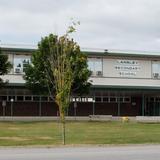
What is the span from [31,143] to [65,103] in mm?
2708

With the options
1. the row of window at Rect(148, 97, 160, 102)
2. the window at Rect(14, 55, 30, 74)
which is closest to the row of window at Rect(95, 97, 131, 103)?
the row of window at Rect(148, 97, 160, 102)

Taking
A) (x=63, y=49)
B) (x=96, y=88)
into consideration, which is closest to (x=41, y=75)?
(x=96, y=88)

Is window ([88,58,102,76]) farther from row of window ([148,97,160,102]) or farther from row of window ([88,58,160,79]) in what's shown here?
row of window ([148,97,160,102])

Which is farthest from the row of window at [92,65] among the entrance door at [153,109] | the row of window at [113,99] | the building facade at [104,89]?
the entrance door at [153,109]

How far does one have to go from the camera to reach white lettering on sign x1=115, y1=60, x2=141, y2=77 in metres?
69.6

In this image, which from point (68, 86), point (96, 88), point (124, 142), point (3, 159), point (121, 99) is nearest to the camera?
point (3, 159)

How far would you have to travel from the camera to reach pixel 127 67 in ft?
229

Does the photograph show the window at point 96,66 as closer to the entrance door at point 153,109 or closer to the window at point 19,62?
the window at point 19,62

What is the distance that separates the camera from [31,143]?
27.4 metres

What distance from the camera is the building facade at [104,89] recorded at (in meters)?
65.2

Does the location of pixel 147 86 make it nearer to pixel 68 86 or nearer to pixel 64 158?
pixel 68 86

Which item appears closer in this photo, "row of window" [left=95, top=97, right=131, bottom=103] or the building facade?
the building facade

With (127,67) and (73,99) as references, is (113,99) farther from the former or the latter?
(73,99)

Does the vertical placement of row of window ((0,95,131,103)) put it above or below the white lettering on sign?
below
